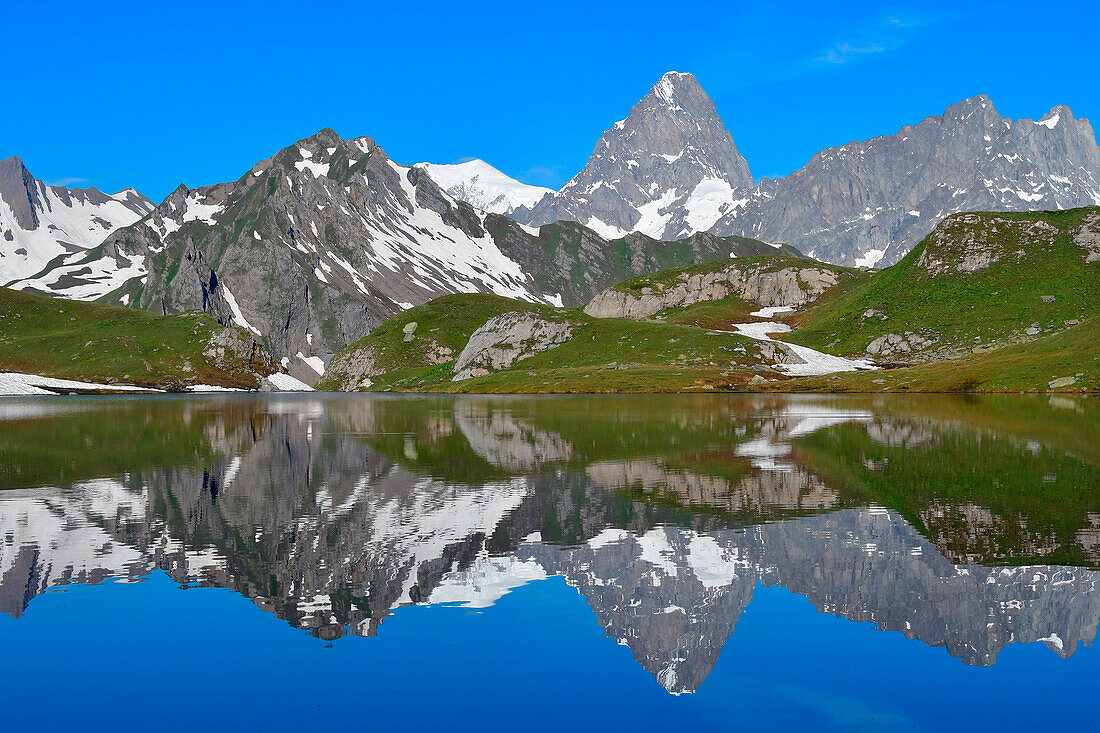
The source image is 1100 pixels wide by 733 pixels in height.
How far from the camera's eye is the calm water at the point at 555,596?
1831 centimetres

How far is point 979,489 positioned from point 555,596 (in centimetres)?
2672

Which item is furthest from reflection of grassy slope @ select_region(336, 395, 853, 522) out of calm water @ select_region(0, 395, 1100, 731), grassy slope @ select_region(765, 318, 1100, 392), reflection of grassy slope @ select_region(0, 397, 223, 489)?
grassy slope @ select_region(765, 318, 1100, 392)

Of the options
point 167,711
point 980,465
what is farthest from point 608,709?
point 980,465

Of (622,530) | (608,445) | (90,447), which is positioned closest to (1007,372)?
(608,445)

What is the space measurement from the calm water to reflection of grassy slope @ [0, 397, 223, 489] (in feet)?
2.66

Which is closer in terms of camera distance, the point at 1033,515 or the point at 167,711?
the point at 167,711

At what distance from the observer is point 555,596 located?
86.2 ft

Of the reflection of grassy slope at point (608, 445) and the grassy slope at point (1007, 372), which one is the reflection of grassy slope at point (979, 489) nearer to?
the reflection of grassy slope at point (608, 445)

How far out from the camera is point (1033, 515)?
117ft

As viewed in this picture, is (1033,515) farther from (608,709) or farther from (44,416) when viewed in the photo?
(44,416)

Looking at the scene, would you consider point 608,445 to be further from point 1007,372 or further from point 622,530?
point 1007,372

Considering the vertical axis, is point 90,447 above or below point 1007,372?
below

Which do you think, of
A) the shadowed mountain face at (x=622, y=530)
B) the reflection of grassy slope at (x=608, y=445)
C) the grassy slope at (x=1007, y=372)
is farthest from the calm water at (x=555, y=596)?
the grassy slope at (x=1007, y=372)

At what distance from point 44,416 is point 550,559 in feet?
358
